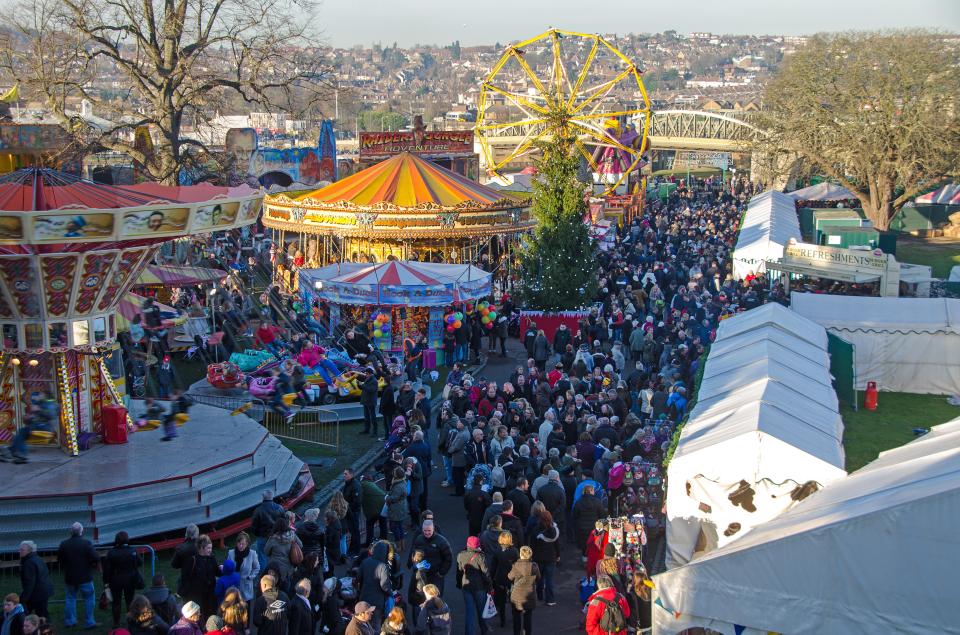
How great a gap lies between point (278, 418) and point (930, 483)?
1029cm

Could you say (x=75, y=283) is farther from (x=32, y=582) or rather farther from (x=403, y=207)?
(x=403, y=207)

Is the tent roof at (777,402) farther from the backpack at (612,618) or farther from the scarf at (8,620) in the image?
the scarf at (8,620)

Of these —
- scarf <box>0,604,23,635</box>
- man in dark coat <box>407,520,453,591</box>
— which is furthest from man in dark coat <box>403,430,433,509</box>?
scarf <box>0,604,23,635</box>

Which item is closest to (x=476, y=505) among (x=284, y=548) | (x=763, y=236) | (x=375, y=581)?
(x=375, y=581)

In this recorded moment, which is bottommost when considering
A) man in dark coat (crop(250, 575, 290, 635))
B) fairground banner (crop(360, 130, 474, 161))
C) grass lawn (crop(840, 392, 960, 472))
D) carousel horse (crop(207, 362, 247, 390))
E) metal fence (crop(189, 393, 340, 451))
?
grass lawn (crop(840, 392, 960, 472))

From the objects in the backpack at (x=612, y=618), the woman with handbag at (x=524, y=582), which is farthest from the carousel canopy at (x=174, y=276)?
the backpack at (x=612, y=618)

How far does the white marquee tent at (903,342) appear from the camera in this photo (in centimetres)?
1852

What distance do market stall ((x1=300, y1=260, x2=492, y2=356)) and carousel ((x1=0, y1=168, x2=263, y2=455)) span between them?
6.86 m

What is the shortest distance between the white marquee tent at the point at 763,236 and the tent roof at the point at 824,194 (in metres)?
8.44

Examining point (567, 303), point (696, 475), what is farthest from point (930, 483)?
point (567, 303)

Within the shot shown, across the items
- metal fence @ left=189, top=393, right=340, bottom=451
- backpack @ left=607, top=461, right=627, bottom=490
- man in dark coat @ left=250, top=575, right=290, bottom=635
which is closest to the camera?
man in dark coat @ left=250, top=575, right=290, bottom=635

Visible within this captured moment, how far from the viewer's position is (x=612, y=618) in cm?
813

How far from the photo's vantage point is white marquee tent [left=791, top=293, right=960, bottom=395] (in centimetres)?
1852

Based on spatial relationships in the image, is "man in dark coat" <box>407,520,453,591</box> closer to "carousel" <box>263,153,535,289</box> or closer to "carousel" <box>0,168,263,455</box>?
"carousel" <box>0,168,263,455</box>
